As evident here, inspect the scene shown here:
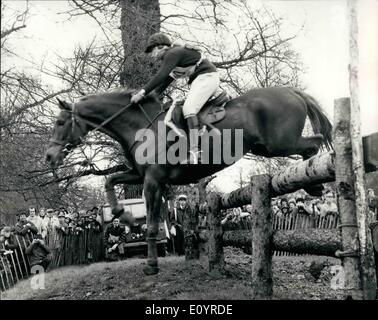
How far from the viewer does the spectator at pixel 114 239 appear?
12125 mm

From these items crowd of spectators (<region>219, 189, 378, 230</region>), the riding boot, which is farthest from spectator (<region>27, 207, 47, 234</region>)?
the riding boot

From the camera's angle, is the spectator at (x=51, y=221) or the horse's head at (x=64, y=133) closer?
the horse's head at (x=64, y=133)

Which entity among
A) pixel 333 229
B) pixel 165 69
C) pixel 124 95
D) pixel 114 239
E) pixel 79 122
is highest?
pixel 165 69

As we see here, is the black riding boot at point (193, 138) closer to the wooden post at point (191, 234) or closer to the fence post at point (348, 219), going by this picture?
the fence post at point (348, 219)

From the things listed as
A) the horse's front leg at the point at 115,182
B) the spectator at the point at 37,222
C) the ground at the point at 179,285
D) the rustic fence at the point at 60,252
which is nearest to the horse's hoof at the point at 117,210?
the horse's front leg at the point at 115,182

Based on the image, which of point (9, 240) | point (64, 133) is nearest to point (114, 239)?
point (9, 240)

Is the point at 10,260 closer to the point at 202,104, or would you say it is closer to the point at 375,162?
the point at 202,104

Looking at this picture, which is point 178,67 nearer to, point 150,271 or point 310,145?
point 310,145

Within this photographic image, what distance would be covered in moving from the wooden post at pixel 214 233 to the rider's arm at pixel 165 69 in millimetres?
2127

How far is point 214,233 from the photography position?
23.4 feet

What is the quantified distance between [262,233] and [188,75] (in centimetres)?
224

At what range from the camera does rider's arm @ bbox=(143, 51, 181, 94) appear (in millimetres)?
5793

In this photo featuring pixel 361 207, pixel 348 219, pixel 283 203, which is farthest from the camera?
pixel 283 203
